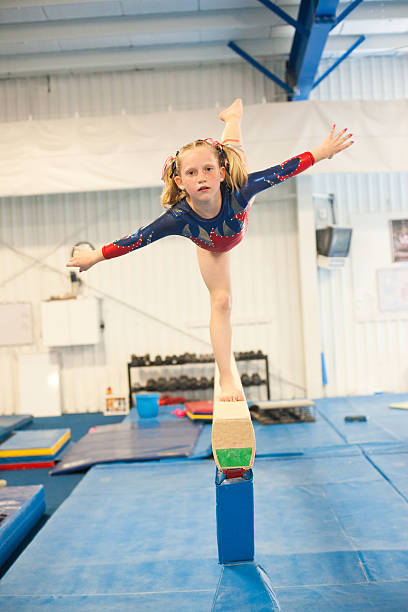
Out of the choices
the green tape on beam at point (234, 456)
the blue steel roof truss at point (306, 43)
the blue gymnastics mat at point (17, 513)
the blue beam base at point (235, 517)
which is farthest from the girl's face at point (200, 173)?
the blue steel roof truss at point (306, 43)

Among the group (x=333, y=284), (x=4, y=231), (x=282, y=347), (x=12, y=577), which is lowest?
(x=12, y=577)

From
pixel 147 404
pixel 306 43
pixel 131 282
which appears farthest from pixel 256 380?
pixel 306 43

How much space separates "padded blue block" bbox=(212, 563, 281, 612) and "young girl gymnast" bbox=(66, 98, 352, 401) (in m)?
0.79

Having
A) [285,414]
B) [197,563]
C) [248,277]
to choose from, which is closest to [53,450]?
[285,414]

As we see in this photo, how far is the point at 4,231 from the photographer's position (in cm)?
822

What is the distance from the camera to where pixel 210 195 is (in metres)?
2.52

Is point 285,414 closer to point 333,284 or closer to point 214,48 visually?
point 333,284

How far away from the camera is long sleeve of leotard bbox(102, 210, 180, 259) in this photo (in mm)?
2586

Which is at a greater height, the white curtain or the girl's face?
the white curtain

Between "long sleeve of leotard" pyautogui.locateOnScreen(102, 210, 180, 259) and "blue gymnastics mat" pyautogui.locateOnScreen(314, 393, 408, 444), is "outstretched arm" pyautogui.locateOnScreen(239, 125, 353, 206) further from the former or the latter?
"blue gymnastics mat" pyautogui.locateOnScreen(314, 393, 408, 444)

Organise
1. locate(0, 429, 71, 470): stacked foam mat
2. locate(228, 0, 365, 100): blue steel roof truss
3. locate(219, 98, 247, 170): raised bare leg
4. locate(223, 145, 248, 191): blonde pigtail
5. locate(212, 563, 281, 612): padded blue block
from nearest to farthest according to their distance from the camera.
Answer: locate(212, 563, 281, 612): padded blue block < locate(223, 145, 248, 191): blonde pigtail < locate(219, 98, 247, 170): raised bare leg < locate(228, 0, 365, 100): blue steel roof truss < locate(0, 429, 71, 470): stacked foam mat

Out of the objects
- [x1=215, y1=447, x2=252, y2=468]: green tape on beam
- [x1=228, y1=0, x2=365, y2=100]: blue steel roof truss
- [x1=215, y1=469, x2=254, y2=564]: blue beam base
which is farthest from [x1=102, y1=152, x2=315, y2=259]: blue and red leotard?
[x1=228, y1=0, x2=365, y2=100]: blue steel roof truss

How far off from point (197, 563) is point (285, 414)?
344 cm

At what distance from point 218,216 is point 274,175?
330 millimetres
